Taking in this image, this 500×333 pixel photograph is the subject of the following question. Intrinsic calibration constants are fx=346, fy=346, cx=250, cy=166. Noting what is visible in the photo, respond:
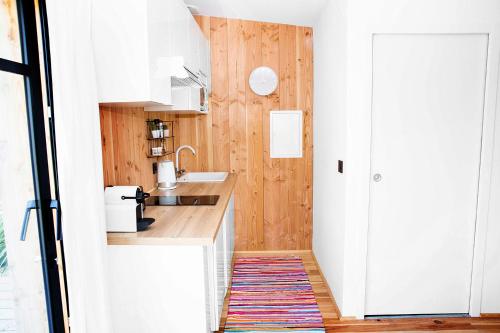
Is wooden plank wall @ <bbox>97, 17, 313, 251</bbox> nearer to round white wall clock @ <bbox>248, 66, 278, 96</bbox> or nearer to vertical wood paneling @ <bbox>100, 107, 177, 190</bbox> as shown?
round white wall clock @ <bbox>248, 66, 278, 96</bbox>

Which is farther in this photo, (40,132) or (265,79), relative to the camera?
(265,79)

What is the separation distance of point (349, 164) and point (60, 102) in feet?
5.73

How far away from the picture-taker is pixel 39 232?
1431mm

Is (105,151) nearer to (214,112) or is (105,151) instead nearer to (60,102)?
(60,102)

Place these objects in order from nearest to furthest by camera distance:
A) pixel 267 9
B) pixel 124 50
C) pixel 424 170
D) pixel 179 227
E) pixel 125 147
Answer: pixel 124 50, pixel 179 227, pixel 125 147, pixel 424 170, pixel 267 9

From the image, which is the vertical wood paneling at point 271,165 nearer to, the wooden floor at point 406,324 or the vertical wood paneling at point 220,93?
the vertical wood paneling at point 220,93

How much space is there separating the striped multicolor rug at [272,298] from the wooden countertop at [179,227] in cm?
88

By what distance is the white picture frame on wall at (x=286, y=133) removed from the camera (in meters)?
3.57

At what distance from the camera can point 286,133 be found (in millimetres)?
3586

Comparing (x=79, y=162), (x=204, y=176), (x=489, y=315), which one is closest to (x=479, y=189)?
(x=489, y=315)

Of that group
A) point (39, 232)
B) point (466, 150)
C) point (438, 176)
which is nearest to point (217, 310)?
point (39, 232)

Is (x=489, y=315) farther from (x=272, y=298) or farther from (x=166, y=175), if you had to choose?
(x=166, y=175)

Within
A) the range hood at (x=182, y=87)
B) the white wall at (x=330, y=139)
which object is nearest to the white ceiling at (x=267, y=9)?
the white wall at (x=330, y=139)

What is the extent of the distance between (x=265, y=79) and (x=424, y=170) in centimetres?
180
